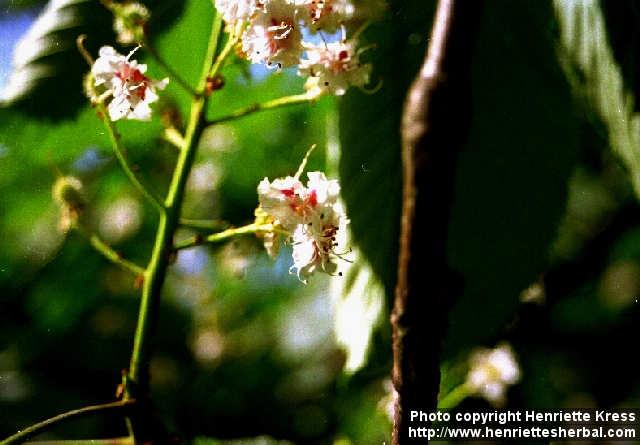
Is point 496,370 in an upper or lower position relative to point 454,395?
upper

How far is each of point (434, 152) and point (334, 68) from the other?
380mm

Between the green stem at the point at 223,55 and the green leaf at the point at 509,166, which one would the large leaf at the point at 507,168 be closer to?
the green leaf at the point at 509,166

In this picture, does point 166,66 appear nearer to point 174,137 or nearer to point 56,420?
point 174,137

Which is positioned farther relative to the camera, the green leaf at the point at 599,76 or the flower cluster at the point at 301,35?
the flower cluster at the point at 301,35

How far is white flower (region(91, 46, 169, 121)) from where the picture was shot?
588 millimetres

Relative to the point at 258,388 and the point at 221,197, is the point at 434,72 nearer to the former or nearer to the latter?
the point at 221,197

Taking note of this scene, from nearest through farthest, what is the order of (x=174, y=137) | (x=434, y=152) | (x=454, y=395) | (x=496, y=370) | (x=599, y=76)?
(x=434, y=152) < (x=599, y=76) < (x=174, y=137) < (x=454, y=395) < (x=496, y=370)

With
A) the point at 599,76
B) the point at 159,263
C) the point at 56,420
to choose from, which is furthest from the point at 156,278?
the point at 599,76

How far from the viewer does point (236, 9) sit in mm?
534

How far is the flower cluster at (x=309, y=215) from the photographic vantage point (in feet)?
1.82

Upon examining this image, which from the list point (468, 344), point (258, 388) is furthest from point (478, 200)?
point (258, 388)

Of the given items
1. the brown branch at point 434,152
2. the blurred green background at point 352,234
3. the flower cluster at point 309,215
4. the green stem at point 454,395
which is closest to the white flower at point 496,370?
the blurred green background at point 352,234

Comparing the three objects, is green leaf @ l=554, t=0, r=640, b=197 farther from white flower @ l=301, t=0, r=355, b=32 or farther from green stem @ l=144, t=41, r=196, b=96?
green stem @ l=144, t=41, r=196, b=96

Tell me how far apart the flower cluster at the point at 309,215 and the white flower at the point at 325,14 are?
0.37ft
